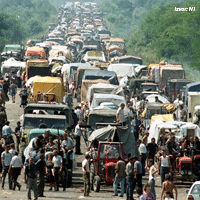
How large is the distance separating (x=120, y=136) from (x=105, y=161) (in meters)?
2.25

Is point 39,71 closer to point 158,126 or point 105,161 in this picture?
point 158,126

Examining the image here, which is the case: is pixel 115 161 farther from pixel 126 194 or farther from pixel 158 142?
pixel 158 142

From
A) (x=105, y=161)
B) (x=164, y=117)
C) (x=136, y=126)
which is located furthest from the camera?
(x=164, y=117)

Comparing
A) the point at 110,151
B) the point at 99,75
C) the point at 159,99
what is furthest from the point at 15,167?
the point at 99,75

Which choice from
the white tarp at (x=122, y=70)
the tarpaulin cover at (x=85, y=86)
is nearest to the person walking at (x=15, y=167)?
the tarpaulin cover at (x=85, y=86)

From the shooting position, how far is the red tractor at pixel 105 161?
3022 centimetres

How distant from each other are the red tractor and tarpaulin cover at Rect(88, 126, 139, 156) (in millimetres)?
1328

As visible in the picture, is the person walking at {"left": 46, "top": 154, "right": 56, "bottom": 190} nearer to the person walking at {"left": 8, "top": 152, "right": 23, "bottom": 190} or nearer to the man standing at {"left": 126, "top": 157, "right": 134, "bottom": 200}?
the person walking at {"left": 8, "top": 152, "right": 23, "bottom": 190}

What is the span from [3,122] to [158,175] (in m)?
7.17

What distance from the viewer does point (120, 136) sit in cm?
3247

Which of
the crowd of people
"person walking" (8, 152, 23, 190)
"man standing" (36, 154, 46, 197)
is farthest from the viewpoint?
"person walking" (8, 152, 23, 190)

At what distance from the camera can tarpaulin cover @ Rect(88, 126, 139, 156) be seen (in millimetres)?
31953

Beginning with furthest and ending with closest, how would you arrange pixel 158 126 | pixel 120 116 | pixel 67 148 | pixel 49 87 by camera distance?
pixel 49 87 < pixel 120 116 < pixel 158 126 < pixel 67 148

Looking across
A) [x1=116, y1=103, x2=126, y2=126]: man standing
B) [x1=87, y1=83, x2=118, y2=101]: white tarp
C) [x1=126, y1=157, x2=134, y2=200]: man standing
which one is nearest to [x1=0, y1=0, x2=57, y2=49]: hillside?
[x1=87, y1=83, x2=118, y2=101]: white tarp
